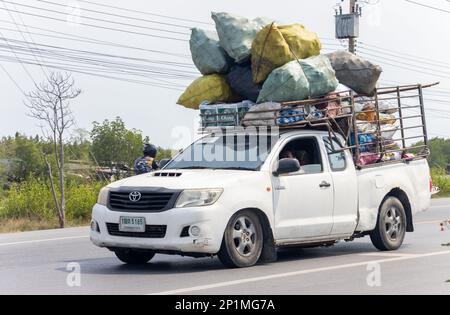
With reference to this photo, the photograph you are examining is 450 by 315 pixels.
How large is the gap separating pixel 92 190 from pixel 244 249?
48.1 feet

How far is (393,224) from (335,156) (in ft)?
4.96

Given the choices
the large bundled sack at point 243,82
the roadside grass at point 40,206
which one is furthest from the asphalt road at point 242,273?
the roadside grass at point 40,206

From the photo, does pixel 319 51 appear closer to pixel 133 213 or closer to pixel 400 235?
pixel 400 235

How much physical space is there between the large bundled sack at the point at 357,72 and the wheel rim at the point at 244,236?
3.06 m

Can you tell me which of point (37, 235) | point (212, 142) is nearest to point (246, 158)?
point (212, 142)

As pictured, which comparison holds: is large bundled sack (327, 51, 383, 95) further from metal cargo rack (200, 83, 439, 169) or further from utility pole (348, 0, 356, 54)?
utility pole (348, 0, 356, 54)

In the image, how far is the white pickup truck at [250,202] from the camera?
34.7 ft

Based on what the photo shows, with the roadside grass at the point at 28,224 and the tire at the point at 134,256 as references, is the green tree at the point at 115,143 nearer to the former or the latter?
the roadside grass at the point at 28,224

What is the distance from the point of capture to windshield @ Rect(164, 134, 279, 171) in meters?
11.6

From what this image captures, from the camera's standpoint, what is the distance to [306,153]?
487 inches

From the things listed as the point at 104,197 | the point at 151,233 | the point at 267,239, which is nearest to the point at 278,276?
the point at 267,239

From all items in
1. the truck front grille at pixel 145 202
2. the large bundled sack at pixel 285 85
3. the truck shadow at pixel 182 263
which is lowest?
the truck shadow at pixel 182 263

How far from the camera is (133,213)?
1080 cm

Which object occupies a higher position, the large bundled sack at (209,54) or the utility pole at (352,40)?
the utility pole at (352,40)
